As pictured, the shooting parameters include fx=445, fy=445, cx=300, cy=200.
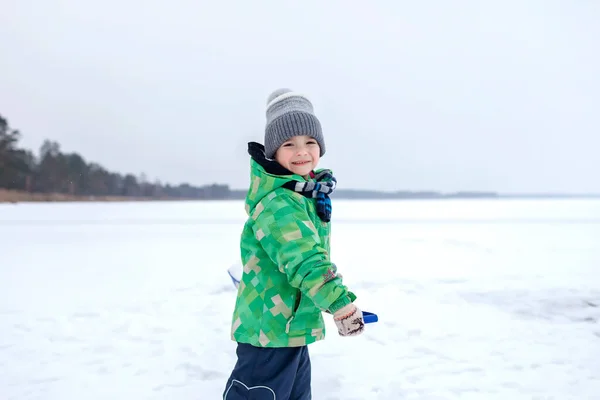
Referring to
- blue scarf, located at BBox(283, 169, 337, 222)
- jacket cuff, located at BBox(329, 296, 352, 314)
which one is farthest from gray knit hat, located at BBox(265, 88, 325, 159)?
jacket cuff, located at BBox(329, 296, 352, 314)

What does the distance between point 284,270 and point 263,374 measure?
17.2 inches

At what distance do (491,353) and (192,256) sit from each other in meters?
6.04

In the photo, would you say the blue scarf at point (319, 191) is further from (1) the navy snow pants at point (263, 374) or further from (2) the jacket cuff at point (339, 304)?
(1) the navy snow pants at point (263, 374)

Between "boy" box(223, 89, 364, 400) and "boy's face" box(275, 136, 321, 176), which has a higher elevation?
"boy's face" box(275, 136, 321, 176)

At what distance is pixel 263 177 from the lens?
5.49 feet

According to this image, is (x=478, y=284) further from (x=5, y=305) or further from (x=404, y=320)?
(x=5, y=305)

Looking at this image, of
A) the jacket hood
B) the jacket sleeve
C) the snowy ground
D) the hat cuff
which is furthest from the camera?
the snowy ground

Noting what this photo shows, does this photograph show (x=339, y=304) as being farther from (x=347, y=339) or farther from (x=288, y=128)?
(x=347, y=339)

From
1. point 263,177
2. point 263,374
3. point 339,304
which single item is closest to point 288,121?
point 263,177

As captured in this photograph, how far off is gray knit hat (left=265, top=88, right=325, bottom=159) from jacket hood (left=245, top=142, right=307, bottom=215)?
9 cm

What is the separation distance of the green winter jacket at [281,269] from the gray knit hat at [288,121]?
9 centimetres

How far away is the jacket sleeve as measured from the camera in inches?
58.0

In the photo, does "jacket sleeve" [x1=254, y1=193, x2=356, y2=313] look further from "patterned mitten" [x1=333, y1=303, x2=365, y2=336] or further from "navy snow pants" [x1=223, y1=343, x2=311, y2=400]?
"navy snow pants" [x1=223, y1=343, x2=311, y2=400]

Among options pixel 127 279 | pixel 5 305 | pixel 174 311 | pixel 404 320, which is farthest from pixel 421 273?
pixel 5 305
